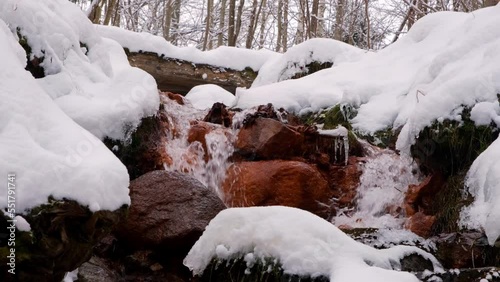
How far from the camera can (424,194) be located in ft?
15.2

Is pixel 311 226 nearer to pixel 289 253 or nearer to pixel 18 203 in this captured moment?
pixel 289 253

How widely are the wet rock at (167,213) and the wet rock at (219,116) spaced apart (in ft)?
5.46

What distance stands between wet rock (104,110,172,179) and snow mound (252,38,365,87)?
11.7ft

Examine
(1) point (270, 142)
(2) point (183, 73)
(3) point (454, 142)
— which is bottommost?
(1) point (270, 142)

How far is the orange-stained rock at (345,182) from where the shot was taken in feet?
16.4

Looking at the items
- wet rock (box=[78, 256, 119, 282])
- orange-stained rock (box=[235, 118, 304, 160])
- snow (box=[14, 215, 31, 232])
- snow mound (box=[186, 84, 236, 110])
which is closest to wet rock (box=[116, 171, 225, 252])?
wet rock (box=[78, 256, 119, 282])

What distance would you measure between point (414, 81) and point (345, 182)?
5.28ft

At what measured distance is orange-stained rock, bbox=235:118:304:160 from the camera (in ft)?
16.3

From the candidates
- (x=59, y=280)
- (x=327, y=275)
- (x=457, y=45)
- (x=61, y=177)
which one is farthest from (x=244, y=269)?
(x=457, y=45)

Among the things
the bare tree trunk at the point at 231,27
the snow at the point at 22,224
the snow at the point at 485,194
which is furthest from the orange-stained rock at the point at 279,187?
the bare tree trunk at the point at 231,27

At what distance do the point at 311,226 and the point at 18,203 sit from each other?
1.52 meters

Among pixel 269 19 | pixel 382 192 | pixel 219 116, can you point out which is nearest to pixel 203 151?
pixel 219 116

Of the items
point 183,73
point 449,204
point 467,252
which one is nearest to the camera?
point 467,252

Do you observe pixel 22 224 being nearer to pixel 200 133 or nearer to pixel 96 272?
pixel 96 272
